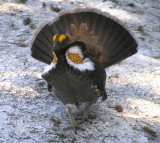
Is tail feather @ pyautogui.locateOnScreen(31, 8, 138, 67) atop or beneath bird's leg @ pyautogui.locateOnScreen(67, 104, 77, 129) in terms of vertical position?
atop

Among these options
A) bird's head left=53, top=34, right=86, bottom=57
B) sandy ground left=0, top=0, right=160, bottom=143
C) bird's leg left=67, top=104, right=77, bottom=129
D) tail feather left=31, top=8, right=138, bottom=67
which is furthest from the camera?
tail feather left=31, top=8, right=138, bottom=67

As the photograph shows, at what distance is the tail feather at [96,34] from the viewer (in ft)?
16.9

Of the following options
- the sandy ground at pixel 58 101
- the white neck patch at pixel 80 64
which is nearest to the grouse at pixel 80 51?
the white neck patch at pixel 80 64

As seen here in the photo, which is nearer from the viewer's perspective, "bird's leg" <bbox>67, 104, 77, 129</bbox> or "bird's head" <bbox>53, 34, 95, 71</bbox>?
"bird's head" <bbox>53, 34, 95, 71</bbox>

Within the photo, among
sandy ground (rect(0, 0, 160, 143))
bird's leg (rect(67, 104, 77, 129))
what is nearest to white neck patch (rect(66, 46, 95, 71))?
bird's leg (rect(67, 104, 77, 129))

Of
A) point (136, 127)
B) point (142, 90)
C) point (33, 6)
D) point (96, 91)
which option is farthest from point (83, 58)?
point (33, 6)

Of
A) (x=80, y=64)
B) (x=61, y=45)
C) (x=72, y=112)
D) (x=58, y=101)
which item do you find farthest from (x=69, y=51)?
(x=58, y=101)

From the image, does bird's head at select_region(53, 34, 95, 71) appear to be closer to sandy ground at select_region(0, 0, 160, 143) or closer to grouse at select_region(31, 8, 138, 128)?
grouse at select_region(31, 8, 138, 128)

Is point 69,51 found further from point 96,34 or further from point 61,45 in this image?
point 96,34

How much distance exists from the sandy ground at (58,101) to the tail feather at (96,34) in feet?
2.53

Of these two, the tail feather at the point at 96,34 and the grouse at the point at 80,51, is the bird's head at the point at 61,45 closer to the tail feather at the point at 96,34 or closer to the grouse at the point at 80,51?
the grouse at the point at 80,51

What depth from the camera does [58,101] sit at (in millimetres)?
5320

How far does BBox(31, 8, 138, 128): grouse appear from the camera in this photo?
417cm

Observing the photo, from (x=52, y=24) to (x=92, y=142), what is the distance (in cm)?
217
